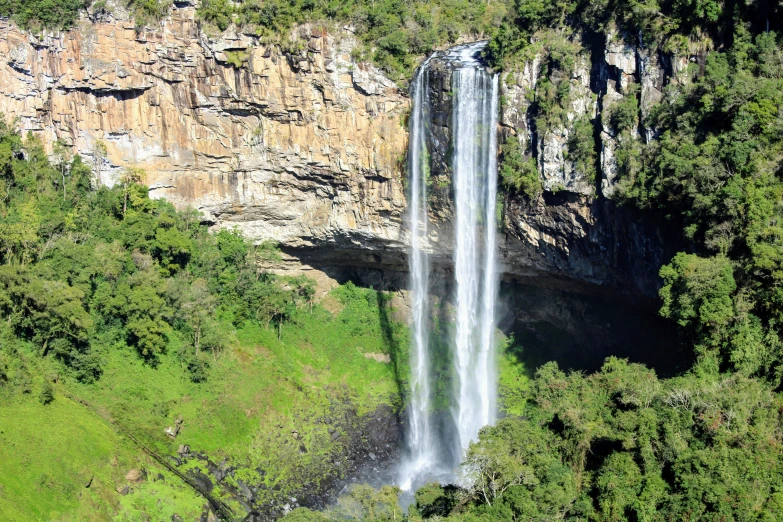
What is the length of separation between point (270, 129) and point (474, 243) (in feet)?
29.0

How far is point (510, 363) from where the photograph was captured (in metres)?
39.9

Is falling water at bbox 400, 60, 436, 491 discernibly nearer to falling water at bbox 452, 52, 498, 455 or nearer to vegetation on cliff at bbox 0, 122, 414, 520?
vegetation on cliff at bbox 0, 122, 414, 520

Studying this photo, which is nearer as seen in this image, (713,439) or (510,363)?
(713,439)

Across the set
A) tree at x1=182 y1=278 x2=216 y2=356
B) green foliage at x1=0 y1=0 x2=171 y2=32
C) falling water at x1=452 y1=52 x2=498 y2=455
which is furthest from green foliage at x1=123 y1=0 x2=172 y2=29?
falling water at x1=452 y1=52 x2=498 y2=455

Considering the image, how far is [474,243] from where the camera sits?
37.0 metres

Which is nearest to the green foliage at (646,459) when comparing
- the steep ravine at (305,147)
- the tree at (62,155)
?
the steep ravine at (305,147)

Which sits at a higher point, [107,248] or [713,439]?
[107,248]

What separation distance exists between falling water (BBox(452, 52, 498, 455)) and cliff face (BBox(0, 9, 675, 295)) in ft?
1.92

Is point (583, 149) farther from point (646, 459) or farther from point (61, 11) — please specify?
point (61, 11)

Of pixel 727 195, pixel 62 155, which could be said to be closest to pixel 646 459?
pixel 727 195

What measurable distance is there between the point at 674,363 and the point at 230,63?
19000mm

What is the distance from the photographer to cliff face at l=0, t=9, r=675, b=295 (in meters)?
35.8

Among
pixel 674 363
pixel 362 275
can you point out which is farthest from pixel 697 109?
pixel 362 275

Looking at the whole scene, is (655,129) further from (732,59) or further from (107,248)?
(107,248)
